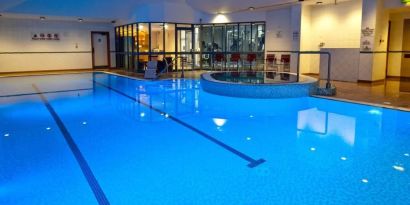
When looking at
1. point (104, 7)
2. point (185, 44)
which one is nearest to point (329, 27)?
point (185, 44)

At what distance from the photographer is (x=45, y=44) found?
48.2 feet

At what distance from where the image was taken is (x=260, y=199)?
2570mm

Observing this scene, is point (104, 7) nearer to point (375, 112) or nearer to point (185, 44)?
point (185, 44)

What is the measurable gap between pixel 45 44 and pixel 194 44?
6.60m

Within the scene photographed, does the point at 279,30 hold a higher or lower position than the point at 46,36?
higher

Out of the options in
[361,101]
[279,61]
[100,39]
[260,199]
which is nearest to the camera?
[260,199]

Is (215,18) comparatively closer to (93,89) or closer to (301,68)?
(301,68)

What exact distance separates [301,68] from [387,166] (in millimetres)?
8736

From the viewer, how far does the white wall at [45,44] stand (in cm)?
1396

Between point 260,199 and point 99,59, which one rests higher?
point 99,59

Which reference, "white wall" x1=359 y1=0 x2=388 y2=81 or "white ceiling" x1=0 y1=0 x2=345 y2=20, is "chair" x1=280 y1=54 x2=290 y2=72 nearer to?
"white ceiling" x1=0 y1=0 x2=345 y2=20

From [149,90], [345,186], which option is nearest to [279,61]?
[149,90]

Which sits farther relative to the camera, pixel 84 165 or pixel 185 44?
pixel 185 44

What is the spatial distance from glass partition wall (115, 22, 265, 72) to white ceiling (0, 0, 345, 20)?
0.85m
